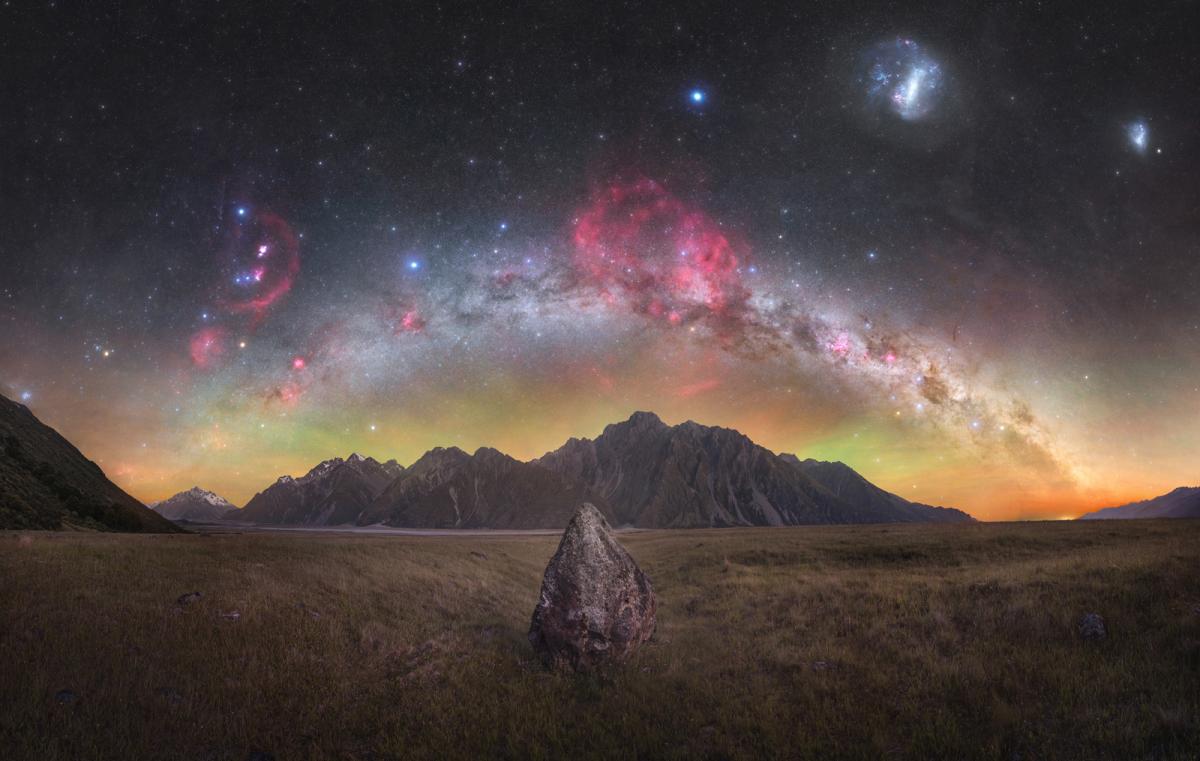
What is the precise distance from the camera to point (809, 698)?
35.9 feet

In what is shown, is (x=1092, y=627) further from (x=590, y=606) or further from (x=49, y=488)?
(x=49, y=488)

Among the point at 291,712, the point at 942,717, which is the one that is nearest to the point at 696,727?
the point at 942,717

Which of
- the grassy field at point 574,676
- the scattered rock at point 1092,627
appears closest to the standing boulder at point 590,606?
the grassy field at point 574,676

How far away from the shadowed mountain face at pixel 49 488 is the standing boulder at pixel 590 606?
58246 mm

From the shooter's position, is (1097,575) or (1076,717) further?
(1097,575)

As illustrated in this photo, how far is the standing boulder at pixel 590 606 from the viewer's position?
14.5 meters

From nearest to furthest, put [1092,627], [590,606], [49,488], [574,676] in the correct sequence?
[1092,627] < [574,676] < [590,606] < [49,488]

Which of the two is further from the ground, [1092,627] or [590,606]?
[1092,627]

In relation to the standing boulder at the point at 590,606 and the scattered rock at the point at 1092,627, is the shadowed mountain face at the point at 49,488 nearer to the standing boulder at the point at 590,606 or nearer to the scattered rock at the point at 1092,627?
the standing boulder at the point at 590,606

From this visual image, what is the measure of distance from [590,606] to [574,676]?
1.97 m

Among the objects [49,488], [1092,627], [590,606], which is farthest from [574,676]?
[49,488]

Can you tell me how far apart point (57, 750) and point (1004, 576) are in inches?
1090

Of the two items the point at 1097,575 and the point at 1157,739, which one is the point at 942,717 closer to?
the point at 1157,739

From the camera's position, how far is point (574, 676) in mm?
13539
